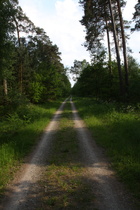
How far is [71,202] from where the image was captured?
3.57 meters

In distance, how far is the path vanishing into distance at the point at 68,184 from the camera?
3.54 meters

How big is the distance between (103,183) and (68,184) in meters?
1.06

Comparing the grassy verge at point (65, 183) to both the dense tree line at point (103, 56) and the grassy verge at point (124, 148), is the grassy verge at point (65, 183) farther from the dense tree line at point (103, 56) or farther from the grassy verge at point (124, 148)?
the dense tree line at point (103, 56)

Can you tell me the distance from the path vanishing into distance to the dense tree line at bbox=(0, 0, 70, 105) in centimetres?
930

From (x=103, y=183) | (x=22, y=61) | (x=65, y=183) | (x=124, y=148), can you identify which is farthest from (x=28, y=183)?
(x=22, y=61)

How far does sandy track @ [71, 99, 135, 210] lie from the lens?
3457 mm

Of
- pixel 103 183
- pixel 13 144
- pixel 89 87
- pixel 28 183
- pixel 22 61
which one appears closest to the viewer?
pixel 103 183

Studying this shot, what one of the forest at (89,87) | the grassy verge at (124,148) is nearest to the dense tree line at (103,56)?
the forest at (89,87)

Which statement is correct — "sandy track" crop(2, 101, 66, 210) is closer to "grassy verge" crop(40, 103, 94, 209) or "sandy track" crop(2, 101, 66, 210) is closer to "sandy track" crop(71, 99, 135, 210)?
"grassy verge" crop(40, 103, 94, 209)

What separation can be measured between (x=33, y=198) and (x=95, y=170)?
2.27 meters

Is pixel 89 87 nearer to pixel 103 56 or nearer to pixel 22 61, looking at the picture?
pixel 103 56

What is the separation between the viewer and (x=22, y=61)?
65.8 feet

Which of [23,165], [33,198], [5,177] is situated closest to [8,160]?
[23,165]

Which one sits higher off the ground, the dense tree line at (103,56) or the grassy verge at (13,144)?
the dense tree line at (103,56)
